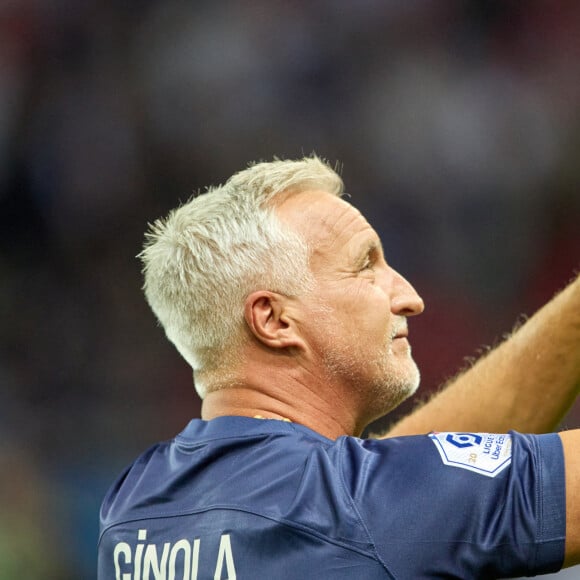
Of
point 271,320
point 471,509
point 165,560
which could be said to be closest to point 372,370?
point 271,320

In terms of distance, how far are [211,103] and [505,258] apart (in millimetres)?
2075

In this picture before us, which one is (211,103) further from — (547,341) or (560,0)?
(547,341)

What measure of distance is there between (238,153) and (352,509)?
14.6 feet

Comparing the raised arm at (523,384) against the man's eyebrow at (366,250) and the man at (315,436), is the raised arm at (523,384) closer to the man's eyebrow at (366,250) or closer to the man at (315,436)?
the man at (315,436)

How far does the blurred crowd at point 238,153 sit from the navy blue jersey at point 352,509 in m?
3.55

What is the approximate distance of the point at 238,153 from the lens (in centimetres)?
614

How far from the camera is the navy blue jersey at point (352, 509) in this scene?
5.99 feet

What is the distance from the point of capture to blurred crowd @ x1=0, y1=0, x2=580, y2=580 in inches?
226

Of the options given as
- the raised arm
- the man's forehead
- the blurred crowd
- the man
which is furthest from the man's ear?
the blurred crowd

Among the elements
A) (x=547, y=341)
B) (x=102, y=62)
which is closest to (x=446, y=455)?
(x=547, y=341)

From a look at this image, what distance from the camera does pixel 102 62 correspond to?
6.25 m

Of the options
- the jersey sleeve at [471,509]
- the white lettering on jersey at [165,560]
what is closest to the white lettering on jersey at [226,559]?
the white lettering on jersey at [165,560]

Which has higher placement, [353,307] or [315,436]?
[353,307]

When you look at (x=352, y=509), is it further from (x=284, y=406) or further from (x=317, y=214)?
(x=317, y=214)
